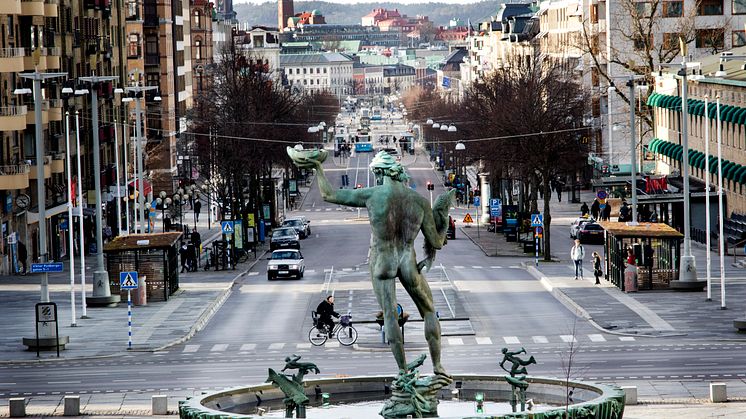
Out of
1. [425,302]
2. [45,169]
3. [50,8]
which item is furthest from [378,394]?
[50,8]

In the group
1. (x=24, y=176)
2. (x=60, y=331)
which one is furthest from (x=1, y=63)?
(x=60, y=331)

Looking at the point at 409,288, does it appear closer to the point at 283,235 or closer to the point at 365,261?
the point at 365,261

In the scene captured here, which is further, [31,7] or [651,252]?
[31,7]

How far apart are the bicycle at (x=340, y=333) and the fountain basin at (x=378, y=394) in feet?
79.5

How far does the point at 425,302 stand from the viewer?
104 ft

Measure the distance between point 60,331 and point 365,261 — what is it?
1407 inches

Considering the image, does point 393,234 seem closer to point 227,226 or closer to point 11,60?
point 11,60

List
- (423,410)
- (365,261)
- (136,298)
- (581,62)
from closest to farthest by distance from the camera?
(423,410)
(136,298)
(365,261)
(581,62)

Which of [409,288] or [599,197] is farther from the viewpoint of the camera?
[599,197]

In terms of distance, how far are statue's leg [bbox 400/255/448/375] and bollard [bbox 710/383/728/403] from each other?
45.7 feet

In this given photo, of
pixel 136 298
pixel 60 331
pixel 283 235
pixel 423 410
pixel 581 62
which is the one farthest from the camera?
pixel 581 62

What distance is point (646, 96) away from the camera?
134250 millimetres

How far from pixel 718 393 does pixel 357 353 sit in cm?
1577

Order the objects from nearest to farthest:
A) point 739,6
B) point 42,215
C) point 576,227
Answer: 1. point 42,215
2. point 576,227
3. point 739,6
